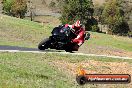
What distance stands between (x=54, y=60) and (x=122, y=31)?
109 m

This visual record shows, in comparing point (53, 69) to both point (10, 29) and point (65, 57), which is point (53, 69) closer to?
point (65, 57)

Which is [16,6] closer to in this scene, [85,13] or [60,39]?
[85,13]

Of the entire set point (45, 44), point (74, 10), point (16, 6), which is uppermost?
point (45, 44)

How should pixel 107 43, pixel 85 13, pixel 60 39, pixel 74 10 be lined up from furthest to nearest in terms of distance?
pixel 85 13 < pixel 74 10 < pixel 107 43 < pixel 60 39

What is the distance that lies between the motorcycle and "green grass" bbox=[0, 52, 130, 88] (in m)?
1.33

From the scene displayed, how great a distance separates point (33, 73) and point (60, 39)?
280 inches

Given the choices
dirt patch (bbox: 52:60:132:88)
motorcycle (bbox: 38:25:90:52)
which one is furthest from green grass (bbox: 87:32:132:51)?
motorcycle (bbox: 38:25:90:52)

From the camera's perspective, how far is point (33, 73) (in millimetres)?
16109

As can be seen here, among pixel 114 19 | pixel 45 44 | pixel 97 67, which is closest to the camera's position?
pixel 97 67

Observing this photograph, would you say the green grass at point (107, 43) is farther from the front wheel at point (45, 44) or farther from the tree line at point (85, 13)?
the tree line at point (85, 13)

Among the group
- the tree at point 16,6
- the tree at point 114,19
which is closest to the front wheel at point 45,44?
the tree at point 16,6

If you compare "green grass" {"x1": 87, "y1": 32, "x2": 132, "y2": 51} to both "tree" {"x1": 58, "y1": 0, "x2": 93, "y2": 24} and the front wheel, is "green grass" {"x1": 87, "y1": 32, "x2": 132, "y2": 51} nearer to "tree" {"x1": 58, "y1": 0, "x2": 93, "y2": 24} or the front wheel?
the front wheel

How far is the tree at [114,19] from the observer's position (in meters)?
121

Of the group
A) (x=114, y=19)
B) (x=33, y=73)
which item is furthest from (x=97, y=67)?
(x=114, y=19)
